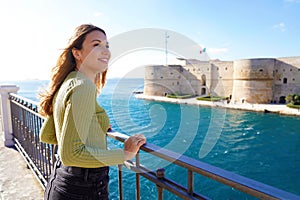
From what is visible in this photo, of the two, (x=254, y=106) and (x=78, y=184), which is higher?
(x=78, y=184)

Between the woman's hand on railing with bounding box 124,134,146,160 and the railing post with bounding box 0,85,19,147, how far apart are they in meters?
3.08

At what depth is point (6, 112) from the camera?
11.4 ft

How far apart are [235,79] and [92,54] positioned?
29.3 meters

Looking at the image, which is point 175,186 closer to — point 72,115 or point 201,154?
point 72,115

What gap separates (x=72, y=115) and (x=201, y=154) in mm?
12575

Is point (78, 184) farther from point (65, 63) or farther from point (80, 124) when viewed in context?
point (65, 63)

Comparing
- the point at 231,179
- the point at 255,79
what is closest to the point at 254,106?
the point at 255,79

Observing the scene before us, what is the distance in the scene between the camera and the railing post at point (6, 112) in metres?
3.32

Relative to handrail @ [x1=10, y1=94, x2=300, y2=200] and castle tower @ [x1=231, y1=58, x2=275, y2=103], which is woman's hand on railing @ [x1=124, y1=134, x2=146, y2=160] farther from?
castle tower @ [x1=231, y1=58, x2=275, y2=103]

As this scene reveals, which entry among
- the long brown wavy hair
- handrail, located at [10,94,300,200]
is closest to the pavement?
handrail, located at [10,94,300,200]

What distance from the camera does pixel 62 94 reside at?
874 millimetres

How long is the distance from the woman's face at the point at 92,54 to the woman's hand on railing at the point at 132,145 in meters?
0.38

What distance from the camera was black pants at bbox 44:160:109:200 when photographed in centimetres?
99

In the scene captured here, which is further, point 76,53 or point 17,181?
point 17,181
